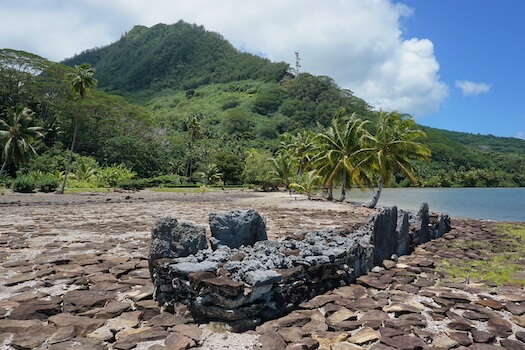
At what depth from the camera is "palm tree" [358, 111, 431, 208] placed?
2734cm

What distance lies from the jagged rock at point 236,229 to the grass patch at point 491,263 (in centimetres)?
469

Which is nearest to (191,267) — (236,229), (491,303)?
(236,229)

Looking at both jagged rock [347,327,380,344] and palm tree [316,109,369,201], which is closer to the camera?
jagged rock [347,327,380,344]

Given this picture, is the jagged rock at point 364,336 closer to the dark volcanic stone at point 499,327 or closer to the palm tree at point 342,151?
the dark volcanic stone at point 499,327

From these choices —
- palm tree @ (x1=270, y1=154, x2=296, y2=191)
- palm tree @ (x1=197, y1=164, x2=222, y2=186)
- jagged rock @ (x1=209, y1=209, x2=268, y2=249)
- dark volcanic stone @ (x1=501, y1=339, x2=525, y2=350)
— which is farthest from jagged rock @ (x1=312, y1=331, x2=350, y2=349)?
palm tree @ (x1=197, y1=164, x2=222, y2=186)

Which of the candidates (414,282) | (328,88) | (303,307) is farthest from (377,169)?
(328,88)

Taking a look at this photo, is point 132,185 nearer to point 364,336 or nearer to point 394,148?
point 394,148

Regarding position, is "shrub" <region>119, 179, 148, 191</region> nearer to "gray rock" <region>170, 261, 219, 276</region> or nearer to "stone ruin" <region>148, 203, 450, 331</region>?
"stone ruin" <region>148, 203, 450, 331</region>

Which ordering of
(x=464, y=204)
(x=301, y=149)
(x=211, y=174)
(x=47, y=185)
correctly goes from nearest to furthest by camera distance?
1. (x=47, y=185)
2. (x=464, y=204)
3. (x=301, y=149)
4. (x=211, y=174)

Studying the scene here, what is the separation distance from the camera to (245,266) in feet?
19.2

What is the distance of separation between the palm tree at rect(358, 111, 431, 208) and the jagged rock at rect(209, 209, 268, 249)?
67.1 feet

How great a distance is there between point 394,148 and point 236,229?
22407 millimetres

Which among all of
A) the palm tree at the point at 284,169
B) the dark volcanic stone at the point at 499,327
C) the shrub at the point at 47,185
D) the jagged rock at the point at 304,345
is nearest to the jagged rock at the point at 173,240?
the jagged rock at the point at 304,345

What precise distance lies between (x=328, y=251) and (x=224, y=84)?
626ft
